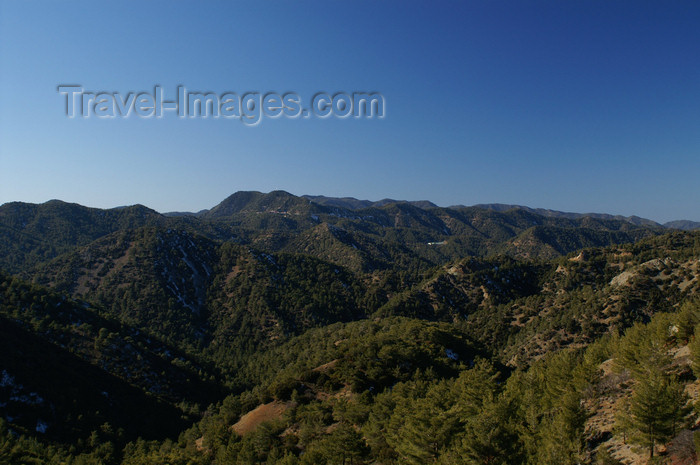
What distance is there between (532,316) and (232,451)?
130 meters

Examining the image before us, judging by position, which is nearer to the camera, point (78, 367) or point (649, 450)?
point (649, 450)

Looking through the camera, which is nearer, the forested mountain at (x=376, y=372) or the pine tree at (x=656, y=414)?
the pine tree at (x=656, y=414)

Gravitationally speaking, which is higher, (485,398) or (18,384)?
(485,398)

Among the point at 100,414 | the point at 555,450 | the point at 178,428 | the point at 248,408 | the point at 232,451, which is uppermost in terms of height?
the point at 555,450

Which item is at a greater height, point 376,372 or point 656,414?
point 656,414

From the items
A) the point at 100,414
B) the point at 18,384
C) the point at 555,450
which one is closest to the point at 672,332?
the point at 555,450

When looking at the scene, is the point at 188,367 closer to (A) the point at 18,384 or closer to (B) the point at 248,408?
(A) the point at 18,384

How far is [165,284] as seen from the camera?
200 m

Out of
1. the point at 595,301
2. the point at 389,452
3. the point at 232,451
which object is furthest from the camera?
the point at 595,301

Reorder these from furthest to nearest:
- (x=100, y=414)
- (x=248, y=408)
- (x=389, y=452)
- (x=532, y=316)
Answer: (x=532, y=316), (x=100, y=414), (x=248, y=408), (x=389, y=452)

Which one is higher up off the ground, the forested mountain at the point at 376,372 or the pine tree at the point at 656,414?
the pine tree at the point at 656,414

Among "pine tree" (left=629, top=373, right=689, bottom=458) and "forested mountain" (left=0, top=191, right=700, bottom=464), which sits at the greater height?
"pine tree" (left=629, top=373, right=689, bottom=458)

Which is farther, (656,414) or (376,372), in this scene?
(376,372)

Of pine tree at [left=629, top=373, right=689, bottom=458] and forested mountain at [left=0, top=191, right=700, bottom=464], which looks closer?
pine tree at [left=629, top=373, right=689, bottom=458]
